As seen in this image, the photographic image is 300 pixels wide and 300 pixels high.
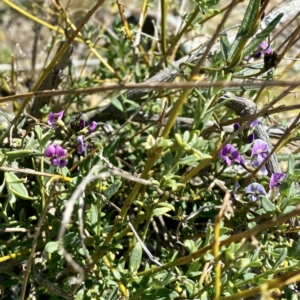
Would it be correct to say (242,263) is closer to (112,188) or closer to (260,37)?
(112,188)

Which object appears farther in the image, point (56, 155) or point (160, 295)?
point (56, 155)

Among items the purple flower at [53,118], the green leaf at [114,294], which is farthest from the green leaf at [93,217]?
the purple flower at [53,118]

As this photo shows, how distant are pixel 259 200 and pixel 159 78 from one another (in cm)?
55

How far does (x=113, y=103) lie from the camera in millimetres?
1725

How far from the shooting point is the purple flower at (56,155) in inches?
52.7

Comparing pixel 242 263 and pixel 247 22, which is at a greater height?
pixel 247 22

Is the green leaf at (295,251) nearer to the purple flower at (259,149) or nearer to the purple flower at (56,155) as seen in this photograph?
the purple flower at (259,149)

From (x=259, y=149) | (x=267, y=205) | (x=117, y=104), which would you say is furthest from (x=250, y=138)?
(x=117, y=104)

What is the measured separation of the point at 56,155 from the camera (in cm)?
135

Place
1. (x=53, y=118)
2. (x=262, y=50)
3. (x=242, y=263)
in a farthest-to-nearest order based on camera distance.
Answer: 1. (x=262, y=50)
2. (x=53, y=118)
3. (x=242, y=263)

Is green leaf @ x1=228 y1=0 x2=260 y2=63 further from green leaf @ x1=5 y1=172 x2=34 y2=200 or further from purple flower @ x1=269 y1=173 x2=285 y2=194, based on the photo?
green leaf @ x1=5 y1=172 x2=34 y2=200

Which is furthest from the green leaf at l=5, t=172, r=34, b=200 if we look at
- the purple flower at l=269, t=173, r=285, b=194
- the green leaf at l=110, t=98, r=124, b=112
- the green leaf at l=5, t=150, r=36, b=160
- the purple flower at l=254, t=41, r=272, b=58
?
the purple flower at l=254, t=41, r=272, b=58

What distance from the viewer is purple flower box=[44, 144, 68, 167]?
134 cm

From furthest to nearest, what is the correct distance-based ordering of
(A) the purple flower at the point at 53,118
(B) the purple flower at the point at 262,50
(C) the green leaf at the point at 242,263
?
(B) the purple flower at the point at 262,50
(A) the purple flower at the point at 53,118
(C) the green leaf at the point at 242,263
